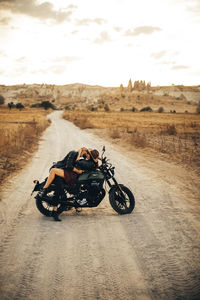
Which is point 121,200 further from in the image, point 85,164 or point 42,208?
→ point 42,208

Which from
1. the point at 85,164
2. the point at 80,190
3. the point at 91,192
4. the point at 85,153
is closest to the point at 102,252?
the point at 91,192

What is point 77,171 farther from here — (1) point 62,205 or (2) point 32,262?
(2) point 32,262

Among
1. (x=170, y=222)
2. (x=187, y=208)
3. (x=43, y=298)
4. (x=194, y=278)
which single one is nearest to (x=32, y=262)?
(x=43, y=298)

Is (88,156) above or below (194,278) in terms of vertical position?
above

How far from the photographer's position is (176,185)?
7.35 m

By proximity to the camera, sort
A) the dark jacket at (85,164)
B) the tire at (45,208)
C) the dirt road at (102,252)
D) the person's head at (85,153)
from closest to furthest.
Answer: the dirt road at (102,252) → the person's head at (85,153) → the dark jacket at (85,164) → the tire at (45,208)

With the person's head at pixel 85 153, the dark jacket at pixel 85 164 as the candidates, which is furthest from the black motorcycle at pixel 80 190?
the person's head at pixel 85 153

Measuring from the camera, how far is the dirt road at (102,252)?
9.48ft

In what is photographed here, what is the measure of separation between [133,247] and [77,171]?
6.24 feet

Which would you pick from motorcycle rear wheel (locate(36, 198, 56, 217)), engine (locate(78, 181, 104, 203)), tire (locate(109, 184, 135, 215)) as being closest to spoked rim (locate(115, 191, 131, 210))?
tire (locate(109, 184, 135, 215))

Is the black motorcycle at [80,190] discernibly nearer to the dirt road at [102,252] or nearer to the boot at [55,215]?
the boot at [55,215]

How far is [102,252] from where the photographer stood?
12.1 feet

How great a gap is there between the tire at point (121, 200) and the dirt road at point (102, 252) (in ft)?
0.56

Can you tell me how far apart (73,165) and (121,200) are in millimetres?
1403
